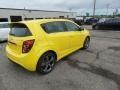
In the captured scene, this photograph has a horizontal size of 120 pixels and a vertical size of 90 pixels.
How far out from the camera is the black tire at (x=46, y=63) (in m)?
3.94

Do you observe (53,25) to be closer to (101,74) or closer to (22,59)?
(22,59)

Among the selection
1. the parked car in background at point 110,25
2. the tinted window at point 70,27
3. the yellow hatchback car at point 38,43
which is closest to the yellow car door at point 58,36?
the yellow hatchback car at point 38,43

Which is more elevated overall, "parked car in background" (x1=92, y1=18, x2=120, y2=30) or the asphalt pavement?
"parked car in background" (x1=92, y1=18, x2=120, y2=30)

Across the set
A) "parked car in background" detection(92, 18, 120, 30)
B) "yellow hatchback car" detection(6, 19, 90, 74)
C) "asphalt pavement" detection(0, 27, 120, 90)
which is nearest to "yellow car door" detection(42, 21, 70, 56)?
"yellow hatchback car" detection(6, 19, 90, 74)

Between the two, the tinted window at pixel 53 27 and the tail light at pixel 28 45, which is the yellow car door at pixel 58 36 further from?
the tail light at pixel 28 45

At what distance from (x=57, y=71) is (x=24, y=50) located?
1.28 meters

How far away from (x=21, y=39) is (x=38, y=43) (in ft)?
1.59

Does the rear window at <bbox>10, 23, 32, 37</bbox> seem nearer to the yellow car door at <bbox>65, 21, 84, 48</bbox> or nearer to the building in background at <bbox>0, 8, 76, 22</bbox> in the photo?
the yellow car door at <bbox>65, 21, 84, 48</bbox>

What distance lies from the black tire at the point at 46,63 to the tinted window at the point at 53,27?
0.74 meters

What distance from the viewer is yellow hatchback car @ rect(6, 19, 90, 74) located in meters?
3.76

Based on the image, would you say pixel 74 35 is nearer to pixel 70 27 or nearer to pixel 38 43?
pixel 70 27

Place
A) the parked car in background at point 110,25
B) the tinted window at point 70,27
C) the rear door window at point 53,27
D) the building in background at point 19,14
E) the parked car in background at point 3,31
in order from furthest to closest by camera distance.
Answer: the building in background at point 19,14
the parked car in background at point 110,25
the parked car in background at point 3,31
the tinted window at point 70,27
the rear door window at point 53,27

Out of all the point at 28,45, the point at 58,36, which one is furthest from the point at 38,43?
the point at 58,36

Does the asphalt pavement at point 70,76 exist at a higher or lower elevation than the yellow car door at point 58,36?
lower
